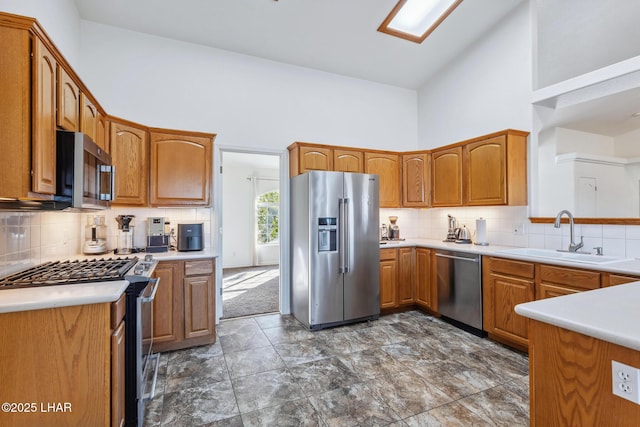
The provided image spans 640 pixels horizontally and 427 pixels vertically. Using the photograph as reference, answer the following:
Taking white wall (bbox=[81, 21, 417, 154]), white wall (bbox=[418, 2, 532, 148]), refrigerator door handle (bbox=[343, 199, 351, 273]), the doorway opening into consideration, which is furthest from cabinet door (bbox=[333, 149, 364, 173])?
the doorway opening

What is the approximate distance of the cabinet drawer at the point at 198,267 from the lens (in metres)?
2.71

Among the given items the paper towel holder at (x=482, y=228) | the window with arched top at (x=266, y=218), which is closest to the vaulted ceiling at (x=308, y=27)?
the paper towel holder at (x=482, y=228)

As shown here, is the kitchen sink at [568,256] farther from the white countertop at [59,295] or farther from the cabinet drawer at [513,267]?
the white countertop at [59,295]

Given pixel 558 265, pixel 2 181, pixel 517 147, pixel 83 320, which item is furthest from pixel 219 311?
pixel 517 147

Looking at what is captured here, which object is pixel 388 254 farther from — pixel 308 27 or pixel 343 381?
pixel 308 27

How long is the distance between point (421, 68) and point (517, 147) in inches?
72.6

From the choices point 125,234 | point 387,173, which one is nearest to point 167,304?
point 125,234

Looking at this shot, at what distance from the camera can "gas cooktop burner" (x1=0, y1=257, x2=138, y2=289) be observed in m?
1.57

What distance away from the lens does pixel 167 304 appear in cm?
265

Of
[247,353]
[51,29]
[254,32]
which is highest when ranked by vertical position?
[254,32]

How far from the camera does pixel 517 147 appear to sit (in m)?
3.11

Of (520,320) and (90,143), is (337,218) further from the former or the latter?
(90,143)

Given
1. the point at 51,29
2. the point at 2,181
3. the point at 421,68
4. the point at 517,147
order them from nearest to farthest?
the point at 2,181 < the point at 51,29 < the point at 517,147 < the point at 421,68

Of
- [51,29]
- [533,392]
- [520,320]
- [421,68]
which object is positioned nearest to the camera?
[533,392]
